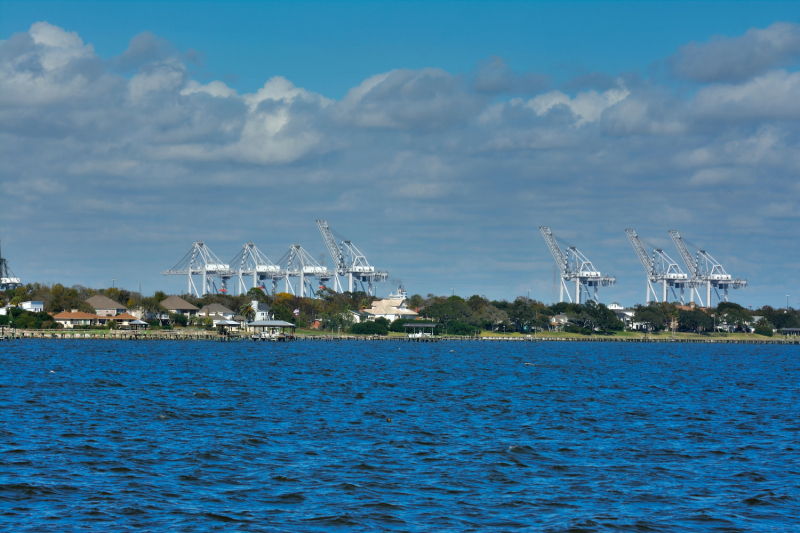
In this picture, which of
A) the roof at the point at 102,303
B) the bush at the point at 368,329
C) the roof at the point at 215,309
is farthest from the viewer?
the roof at the point at 215,309

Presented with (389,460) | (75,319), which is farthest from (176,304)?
(389,460)

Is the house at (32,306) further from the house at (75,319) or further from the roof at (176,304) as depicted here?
the roof at (176,304)

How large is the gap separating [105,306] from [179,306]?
2024 cm

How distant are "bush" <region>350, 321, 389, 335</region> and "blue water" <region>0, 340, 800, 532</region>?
129 metres

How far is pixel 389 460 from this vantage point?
24.8 metres

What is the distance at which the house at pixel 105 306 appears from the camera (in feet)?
544

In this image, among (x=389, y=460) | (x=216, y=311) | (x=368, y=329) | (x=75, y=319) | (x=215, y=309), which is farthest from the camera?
(x=215, y=309)

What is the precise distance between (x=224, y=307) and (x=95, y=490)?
575 ft

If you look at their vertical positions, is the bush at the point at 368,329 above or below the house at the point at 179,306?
below

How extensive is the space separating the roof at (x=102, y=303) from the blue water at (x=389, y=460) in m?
124

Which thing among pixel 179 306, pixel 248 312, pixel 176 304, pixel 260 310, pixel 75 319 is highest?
pixel 176 304

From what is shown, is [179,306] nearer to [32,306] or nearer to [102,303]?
[102,303]

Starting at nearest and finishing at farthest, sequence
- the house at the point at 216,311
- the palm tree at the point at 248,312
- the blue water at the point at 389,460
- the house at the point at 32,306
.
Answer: the blue water at the point at 389,460 < the house at the point at 32,306 < the palm tree at the point at 248,312 < the house at the point at 216,311

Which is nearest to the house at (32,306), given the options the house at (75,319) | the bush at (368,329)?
the house at (75,319)
